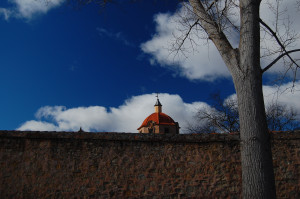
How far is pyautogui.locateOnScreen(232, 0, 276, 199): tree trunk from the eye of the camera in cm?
374

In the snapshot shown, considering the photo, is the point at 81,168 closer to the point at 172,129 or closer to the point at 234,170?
the point at 234,170

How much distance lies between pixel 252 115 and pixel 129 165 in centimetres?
343

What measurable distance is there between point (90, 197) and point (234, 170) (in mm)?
3600

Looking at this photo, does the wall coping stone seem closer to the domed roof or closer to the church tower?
the church tower

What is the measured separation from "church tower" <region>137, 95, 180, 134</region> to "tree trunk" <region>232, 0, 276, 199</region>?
97.9 feet

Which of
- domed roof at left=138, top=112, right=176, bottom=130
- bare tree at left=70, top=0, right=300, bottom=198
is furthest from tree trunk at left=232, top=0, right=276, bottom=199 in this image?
domed roof at left=138, top=112, right=176, bottom=130

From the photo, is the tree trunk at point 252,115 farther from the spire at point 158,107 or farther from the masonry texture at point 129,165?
the spire at point 158,107

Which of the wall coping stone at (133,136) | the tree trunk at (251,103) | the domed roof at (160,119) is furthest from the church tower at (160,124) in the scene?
the tree trunk at (251,103)

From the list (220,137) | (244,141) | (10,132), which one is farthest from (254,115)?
(10,132)

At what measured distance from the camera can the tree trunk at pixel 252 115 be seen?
3738 mm

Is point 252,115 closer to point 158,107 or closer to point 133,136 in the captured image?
point 133,136

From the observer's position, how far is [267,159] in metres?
3.82

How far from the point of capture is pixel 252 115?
394cm

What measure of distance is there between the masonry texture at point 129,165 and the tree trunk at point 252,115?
272cm
